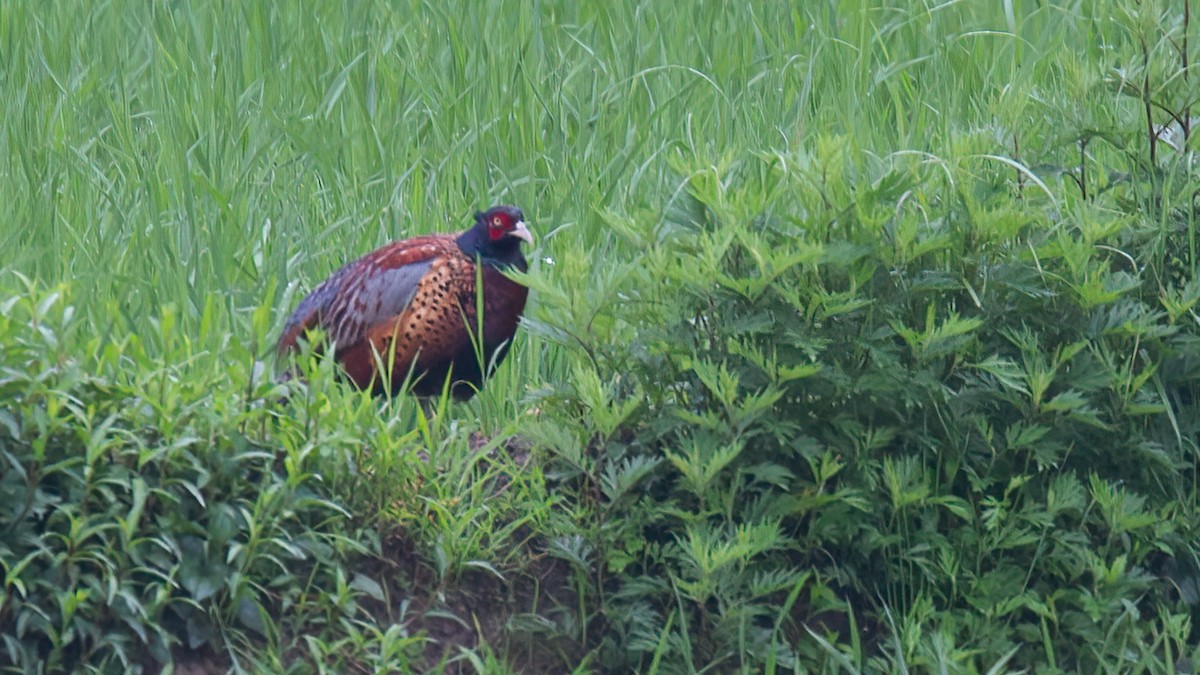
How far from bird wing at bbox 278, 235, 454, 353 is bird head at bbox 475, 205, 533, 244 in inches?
4.5

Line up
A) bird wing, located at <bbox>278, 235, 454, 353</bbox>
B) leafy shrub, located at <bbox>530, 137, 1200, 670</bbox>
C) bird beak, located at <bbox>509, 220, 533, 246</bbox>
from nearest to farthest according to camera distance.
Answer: leafy shrub, located at <bbox>530, 137, 1200, 670</bbox> < bird wing, located at <bbox>278, 235, 454, 353</bbox> < bird beak, located at <bbox>509, 220, 533, 246</bbox>

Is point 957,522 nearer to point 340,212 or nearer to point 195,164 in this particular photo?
point 340,212

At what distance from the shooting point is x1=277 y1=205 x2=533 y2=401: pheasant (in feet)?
13.1

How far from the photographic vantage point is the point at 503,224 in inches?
163

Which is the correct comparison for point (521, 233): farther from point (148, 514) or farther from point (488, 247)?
point (148, 514)

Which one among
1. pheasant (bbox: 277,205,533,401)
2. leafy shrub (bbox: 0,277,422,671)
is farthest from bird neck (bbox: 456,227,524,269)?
leafy shrub (bbox: 0,277,422,671)

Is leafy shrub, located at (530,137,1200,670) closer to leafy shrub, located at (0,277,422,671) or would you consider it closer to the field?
the field

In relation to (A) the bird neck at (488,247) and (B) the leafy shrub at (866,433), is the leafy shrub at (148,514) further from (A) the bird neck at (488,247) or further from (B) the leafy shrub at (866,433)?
(A) the bird neck at (488,247)

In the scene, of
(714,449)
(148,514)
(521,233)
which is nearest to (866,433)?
(714,449)

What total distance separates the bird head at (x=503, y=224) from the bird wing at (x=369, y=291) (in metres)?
0.11

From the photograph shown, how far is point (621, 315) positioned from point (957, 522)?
3.15 feet

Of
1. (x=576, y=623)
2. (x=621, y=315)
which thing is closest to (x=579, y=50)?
(x=621, y=315)

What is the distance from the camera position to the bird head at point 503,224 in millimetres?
4133

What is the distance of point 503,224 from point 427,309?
345 mm
